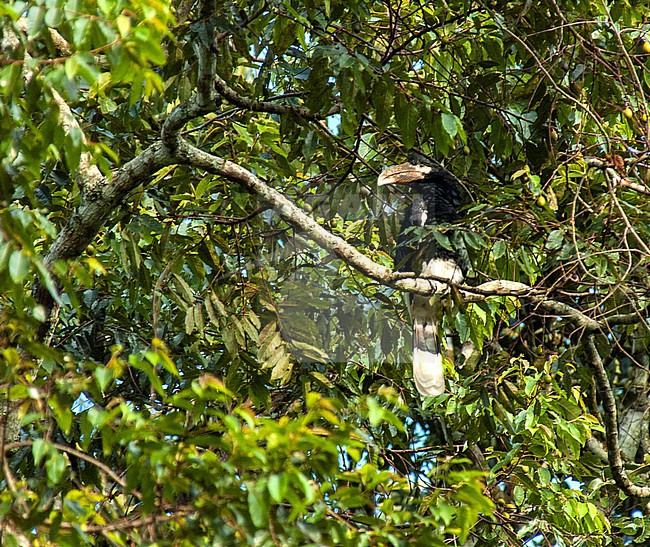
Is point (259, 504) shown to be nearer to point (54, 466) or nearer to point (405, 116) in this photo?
point (54, 466)

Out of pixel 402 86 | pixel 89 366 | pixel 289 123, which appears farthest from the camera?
pixel 289 123

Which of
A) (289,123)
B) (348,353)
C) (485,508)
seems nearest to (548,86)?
(289,123)

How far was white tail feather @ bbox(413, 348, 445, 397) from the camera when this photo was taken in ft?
11.7

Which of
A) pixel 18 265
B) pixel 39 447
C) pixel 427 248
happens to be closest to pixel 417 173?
pixel 427 248

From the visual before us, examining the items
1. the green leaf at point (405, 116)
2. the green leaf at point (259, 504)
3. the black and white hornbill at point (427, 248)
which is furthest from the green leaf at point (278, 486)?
the black and white hornbill at point (427, 248)

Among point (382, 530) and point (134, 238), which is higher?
point (134, 238)

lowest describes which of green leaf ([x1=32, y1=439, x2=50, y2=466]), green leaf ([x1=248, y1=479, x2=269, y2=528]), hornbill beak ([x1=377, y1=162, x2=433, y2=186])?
green leaf ([x1=248, y1=479, x2=269, y2=528])

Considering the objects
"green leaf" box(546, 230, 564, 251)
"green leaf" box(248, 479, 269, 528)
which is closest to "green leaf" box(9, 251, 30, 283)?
"green leaf" box(248, 479, 269, 528)

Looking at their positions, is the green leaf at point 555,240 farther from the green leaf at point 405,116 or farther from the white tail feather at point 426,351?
the white tail feather at point 426,351

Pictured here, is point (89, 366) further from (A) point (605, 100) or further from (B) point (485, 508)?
(A) point (605, 100)

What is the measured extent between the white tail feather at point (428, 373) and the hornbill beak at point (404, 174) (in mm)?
688

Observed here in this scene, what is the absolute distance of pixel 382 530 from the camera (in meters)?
1.59

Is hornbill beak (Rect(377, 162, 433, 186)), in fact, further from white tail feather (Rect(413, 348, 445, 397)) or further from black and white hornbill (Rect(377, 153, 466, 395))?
white tail feather (Rect(413, 348, 445, 397))

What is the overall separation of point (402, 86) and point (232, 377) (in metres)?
0.98
